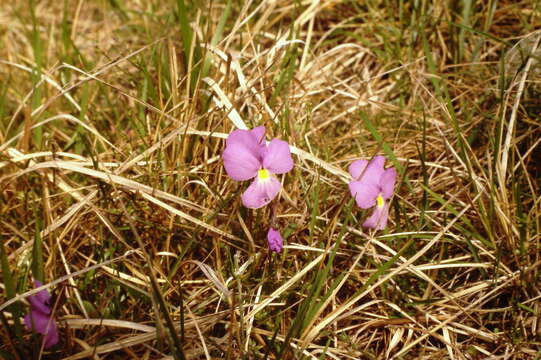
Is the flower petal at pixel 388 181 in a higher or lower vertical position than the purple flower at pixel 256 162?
lower

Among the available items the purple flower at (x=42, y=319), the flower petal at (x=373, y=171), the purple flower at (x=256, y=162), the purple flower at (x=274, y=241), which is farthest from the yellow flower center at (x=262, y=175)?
the purple flower at (x=42, y=319)

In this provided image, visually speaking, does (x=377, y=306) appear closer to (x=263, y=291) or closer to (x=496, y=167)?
(x=263, y=291)

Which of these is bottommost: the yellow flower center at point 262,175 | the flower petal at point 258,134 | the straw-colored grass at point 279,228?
the straw-colored grass at point 279,228

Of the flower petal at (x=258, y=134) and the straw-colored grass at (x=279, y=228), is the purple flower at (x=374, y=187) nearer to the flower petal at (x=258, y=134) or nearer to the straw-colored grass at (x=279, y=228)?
the straw-colored grass at (x=279, y=228)

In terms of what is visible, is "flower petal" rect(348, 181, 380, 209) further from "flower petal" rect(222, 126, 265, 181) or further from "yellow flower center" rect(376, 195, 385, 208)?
"flower petal" rect(222, 126, 265, 181)

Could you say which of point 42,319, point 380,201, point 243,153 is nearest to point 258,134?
point 243,153

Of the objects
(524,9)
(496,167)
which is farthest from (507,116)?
(524,9)

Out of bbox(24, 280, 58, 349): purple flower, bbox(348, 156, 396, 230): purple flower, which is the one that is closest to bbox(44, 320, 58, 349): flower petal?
bbox(24, 280, 58, 349): purple flower
